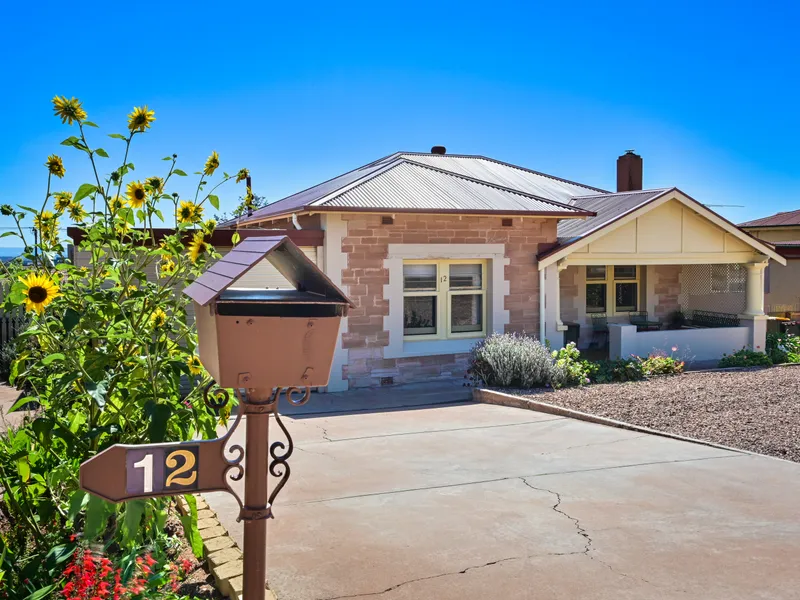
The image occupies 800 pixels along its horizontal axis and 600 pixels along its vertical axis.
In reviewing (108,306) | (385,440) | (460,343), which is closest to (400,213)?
(460,343)

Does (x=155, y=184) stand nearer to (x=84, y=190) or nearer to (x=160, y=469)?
(x=84, y=190)

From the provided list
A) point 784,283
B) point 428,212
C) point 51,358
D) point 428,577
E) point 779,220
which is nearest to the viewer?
point 51,358

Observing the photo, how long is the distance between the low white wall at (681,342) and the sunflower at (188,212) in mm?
10555

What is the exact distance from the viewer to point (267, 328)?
252 centimetres

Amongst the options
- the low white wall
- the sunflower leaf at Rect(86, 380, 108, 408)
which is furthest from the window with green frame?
the sunflower leaf at Rect(86, 380, 108, 408)

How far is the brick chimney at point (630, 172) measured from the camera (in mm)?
18375

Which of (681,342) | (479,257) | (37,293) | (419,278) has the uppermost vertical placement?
(479,257)

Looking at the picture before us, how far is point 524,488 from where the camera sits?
6.62 m

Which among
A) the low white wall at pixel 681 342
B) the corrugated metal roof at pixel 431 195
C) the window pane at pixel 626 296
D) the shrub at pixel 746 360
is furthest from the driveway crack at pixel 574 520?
the window pane at pixel 626 296

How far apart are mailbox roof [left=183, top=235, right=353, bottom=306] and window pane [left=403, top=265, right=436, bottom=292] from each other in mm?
9659

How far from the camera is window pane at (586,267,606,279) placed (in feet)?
53.8

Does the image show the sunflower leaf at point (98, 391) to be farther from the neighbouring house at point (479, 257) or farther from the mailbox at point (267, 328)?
the neighbouring house at point (479, 257)

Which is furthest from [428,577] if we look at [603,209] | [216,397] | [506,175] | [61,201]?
[506,175]

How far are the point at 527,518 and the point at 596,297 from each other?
1133 cm
